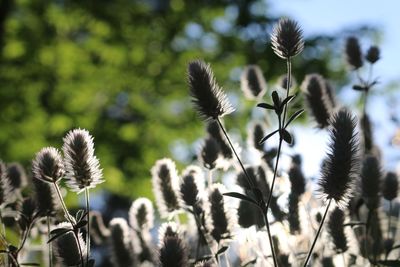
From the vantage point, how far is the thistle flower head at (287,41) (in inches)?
48.8

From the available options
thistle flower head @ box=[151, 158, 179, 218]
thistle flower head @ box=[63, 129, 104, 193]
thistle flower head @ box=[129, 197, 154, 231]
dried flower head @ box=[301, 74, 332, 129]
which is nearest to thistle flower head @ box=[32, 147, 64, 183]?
thistle flower head @ box=[63, 129, 104, 193]

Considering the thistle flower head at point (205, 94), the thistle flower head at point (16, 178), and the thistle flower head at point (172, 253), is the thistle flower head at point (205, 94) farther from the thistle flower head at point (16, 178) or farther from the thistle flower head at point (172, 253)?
the thistle flower head at point (16, 178)

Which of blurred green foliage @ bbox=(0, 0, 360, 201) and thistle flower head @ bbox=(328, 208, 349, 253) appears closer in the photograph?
thistle flower head @ bbox=(328, 208, 349, 253)

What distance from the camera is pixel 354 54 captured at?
1.99 meters

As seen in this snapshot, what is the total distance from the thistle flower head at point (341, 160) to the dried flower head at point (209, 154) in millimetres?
446

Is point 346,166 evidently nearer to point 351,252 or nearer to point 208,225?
point 208,225

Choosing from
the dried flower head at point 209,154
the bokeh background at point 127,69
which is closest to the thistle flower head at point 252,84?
the dried flower head at point 209,154

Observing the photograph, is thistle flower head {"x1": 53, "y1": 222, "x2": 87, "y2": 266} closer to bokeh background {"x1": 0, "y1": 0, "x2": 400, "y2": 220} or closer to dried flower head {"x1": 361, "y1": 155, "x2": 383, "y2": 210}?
dried flower head {"x1": 361, "y1": 155, "x2": 383, "y2": 210}

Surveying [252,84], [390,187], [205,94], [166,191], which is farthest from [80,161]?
[390,187]

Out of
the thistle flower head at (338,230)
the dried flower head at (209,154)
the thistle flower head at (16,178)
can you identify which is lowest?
Result: the thistle flower head at (338,230)

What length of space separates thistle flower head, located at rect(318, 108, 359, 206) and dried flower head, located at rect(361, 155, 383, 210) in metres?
0.41

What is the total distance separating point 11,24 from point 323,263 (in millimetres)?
8541

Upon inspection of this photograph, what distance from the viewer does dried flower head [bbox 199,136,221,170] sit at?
5.14 feet

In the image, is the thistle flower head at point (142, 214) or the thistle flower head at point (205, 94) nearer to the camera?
the thistle flower head at point (205, 94)
